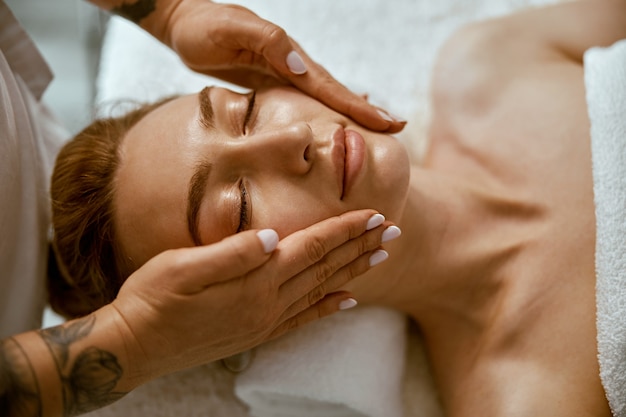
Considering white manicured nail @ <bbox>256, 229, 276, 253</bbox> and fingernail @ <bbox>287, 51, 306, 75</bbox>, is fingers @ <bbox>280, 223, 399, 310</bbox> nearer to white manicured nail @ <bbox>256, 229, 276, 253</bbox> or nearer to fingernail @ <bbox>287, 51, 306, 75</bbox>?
white manicured nail @ <bbox>256, 229, 276, 253</bbox>

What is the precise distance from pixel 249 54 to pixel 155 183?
1.15 feet

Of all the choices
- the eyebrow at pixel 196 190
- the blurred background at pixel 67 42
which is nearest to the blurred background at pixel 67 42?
the blurred background at pixel 67 42

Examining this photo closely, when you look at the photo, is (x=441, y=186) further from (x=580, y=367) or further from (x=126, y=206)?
(x=126, y=206)

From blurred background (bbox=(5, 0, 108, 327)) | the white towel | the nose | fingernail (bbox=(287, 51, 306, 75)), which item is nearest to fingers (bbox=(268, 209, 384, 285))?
the nose

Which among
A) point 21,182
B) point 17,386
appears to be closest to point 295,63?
point 21,182

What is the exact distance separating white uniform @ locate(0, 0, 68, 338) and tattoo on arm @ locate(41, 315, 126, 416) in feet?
0.86

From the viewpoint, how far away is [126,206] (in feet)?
3.59

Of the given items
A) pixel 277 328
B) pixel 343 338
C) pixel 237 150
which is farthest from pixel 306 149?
pixel 343 338

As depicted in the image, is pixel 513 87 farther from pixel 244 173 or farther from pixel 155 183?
pixel 155 183

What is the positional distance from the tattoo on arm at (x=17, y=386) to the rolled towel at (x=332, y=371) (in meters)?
A: 0.43

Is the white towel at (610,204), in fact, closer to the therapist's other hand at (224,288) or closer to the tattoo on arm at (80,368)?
the therapist's other hand at (224,288)

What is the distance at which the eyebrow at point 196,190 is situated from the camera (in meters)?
1.01

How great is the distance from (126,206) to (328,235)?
38cm

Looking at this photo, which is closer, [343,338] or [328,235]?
[328,235]
